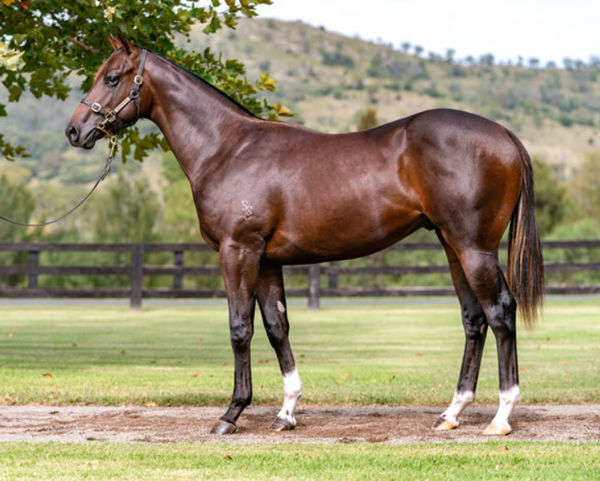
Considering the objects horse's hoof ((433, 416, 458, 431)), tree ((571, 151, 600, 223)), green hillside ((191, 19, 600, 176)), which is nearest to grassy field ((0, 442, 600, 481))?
horse's hoof ((433, 416, 458, 431))

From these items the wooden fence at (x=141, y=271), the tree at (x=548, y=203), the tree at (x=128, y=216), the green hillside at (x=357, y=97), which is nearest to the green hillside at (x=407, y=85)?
the green hillside at (x=357, y=97)

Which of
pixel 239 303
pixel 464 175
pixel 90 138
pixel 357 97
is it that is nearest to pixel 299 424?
pixel 239 303

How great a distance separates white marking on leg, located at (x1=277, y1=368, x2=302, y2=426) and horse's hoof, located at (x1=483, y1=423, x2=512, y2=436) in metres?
1.36

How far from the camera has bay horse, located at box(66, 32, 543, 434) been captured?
609 cm

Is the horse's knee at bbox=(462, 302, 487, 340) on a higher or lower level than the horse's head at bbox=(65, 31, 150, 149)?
lower

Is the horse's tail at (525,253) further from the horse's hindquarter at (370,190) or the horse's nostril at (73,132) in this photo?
the horse's nostril at (73,132)

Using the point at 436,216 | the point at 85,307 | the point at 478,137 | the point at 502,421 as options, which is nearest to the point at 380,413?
the point at 502,421

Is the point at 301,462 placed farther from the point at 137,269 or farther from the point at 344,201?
the point at 137,269

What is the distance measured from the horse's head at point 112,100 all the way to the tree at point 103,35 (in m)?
2.02

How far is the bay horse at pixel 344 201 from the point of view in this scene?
609 centimetres

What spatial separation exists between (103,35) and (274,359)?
491cm

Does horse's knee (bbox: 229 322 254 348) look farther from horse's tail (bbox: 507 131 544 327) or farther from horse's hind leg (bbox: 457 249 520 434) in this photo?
horse's tail (bbox: 507 131 544 327)

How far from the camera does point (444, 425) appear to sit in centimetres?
628

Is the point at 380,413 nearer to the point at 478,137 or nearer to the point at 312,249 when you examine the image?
the point at 312,249
